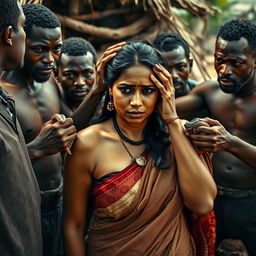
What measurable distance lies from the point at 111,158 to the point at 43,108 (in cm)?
86

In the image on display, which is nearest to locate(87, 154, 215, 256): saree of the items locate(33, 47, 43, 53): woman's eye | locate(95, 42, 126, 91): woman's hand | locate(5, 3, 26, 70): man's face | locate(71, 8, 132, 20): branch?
locate(95, 42, 126, 91): woman's hand

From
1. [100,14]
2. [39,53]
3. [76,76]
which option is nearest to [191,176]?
[39,53]

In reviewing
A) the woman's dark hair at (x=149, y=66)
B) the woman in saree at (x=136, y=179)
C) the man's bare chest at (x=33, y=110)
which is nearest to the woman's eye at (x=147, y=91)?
the woman in saree at (x=136, y=179)

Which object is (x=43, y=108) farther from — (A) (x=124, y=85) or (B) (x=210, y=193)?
(B) (x=210, y=193)

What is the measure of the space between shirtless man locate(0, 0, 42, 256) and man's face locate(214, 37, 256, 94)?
1462mm

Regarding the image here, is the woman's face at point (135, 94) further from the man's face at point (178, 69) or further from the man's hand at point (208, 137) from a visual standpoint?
the man's face at point (178, 69)

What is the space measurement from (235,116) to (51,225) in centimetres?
148

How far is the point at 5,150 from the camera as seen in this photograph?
1989mm

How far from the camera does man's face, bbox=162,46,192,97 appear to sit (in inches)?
158

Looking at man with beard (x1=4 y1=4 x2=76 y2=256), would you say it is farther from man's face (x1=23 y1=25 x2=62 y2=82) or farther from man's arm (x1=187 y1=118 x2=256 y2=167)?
man's arm (x1=187 y1=118 x2=256 y2=167)

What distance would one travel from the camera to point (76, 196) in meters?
2.49

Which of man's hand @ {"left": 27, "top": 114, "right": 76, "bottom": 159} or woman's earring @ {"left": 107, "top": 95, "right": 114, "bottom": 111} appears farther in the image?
woman's earring @ {"left": 107, "top": 95, "right": 114, "bottom": 111}

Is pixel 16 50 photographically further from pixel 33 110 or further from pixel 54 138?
pixel 33 110

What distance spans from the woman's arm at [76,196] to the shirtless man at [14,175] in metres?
0.24
